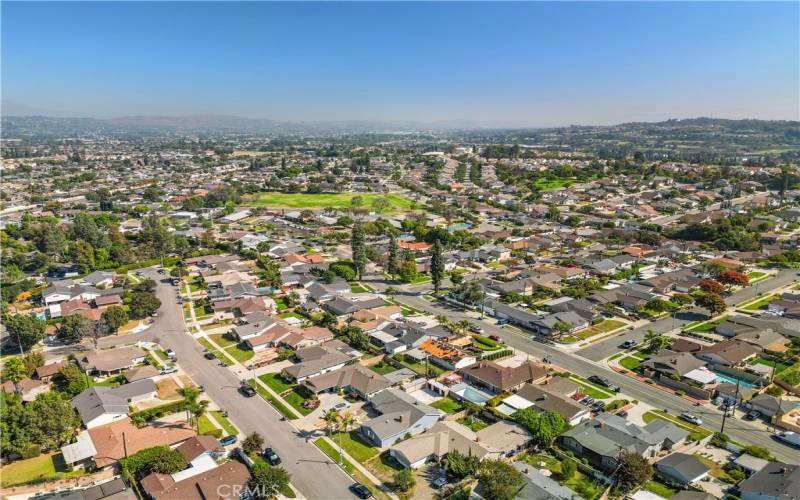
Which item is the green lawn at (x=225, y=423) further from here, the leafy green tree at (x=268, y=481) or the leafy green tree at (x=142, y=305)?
the leafy green tree at (x=142, y=305)

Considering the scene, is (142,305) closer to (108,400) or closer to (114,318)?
(114,318)

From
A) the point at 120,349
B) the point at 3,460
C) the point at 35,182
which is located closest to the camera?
the point at 3,460

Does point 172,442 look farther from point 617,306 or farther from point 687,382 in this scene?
point 617,306

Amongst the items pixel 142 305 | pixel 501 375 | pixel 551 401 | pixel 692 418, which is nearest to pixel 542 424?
pixel 551 401

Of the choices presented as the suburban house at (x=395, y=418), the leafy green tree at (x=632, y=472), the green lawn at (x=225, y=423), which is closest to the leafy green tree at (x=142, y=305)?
the green lawn at (x=225, y=423)

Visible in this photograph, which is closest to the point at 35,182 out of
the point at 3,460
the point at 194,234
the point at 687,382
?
the point at 194,234

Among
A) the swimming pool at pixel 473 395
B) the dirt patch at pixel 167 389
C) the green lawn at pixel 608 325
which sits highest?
the green lawn at pixel 608 325
